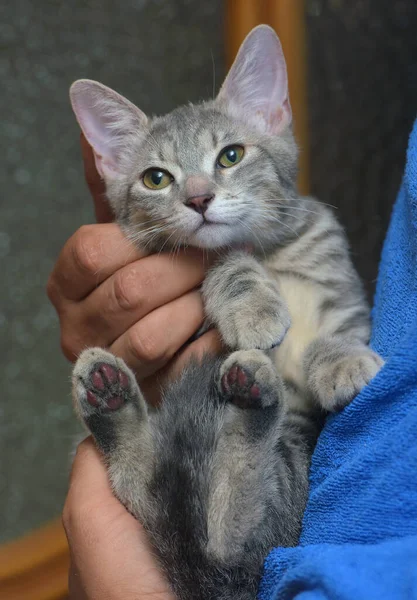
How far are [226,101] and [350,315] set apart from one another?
0.53m

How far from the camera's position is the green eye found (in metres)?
1.06

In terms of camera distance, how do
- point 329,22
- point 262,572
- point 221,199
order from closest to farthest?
point 262,572
point 221,199
point 329,22

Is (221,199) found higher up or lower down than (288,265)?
higher up

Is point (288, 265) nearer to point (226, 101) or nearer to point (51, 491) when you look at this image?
point (226, 101)

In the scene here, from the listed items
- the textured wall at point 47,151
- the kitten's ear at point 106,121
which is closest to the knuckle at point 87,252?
the kitten's ear at point 106,121

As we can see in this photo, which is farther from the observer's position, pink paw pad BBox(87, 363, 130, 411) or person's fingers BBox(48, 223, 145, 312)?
person's fingers BBox(48, 223, 145, 312)

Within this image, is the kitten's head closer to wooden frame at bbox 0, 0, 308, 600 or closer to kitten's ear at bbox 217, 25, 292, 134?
kitten's ear at bbox 217, 25, 292, 134

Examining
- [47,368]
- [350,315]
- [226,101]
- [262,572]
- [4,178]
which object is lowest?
[47,368]

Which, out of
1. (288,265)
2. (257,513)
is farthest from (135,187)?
(257,513)

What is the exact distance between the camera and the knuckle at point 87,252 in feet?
3.27

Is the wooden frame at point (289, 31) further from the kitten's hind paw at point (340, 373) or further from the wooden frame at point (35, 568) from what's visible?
the wooden frame at point (35, 568)

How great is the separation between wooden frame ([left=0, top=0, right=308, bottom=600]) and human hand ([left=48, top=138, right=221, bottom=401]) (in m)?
0.78

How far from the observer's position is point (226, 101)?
1.19m

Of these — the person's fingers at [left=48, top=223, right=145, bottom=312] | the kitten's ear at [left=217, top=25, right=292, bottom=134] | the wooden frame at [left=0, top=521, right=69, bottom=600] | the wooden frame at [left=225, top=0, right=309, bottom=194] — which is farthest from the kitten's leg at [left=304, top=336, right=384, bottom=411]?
the wooden frame at [left=0, top=521, right=69, bottom=600]
